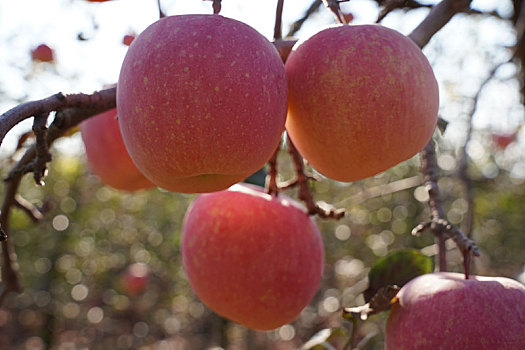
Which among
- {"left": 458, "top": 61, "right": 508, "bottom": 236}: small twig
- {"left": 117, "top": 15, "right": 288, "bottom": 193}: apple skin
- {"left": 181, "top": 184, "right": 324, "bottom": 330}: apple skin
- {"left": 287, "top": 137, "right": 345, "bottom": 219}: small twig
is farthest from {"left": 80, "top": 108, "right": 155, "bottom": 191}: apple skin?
{"left": 458, "top": 61, "right": 508, "bottom": 236}: small twig

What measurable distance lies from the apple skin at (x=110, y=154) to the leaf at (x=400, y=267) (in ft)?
2.02

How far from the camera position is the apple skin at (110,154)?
1.18 meters

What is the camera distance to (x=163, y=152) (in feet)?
1.95

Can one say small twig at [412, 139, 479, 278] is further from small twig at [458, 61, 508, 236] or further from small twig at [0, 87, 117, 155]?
small twig at [0, 87, 117, 155]

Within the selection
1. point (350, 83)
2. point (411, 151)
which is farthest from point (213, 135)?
point (411, 151)

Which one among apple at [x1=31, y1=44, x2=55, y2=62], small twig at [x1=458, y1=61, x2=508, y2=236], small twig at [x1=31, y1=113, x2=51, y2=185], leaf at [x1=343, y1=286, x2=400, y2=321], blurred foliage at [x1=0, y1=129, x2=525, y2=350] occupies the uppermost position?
small twig at [x1=31, y1=113, x2=51, y2=185]

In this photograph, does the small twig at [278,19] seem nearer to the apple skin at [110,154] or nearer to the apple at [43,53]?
the apple skin at [110,154]

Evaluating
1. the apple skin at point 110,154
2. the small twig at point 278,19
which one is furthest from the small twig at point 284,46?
the apple skin at point 110,154

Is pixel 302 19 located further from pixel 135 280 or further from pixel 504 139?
pixel 135 280

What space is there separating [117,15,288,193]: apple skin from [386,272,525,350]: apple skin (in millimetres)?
318

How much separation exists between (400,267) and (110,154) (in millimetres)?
718

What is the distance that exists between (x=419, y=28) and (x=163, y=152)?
0.52 m

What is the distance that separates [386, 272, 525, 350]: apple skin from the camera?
65 cm

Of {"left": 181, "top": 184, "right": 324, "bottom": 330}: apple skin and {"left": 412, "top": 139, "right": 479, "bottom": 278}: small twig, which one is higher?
{"left": 412, "top": 139, "right": 479, "bottom": 278}: small twig
